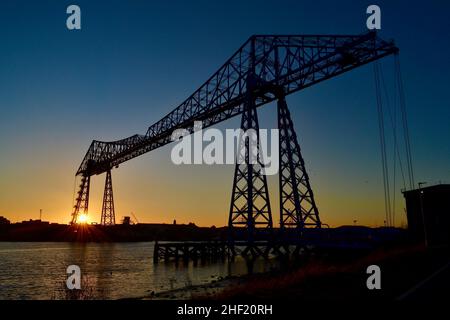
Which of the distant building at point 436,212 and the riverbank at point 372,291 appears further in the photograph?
the distant building at point 436,212

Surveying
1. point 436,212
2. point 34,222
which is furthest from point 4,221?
point 436,212

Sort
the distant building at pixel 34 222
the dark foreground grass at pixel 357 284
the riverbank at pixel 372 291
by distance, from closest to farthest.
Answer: the riverbank at pixel 372 291
the dark foreground grass at pixel 357 284
the distant building at pixel 34 222

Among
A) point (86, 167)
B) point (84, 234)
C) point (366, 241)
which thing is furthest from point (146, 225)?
point (366, 241)

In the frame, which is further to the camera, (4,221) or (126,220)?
(4,221)

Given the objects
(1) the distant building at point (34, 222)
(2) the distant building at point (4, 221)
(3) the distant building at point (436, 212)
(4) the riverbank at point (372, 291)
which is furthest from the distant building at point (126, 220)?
(3) the distant building at point (436, 212)

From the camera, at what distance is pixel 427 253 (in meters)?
14.8

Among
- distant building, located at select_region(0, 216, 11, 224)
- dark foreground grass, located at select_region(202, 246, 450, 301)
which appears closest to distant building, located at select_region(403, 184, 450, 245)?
dark foreground grass, located at select_region(202, 246, 450, 301)

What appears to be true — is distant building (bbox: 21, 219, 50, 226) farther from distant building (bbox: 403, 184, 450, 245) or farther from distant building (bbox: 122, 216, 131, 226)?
distant building (bbox: 403, 184, 450, 245)

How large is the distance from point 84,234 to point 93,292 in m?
72.3

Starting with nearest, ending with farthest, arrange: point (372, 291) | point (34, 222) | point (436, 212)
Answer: point (372, 291), point (436, 212), point (34, 222)

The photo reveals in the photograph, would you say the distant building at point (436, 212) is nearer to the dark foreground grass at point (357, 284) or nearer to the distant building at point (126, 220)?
the dark foreground grass at point (357, 284)

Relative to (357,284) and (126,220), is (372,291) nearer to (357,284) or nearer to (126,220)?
(357,284)

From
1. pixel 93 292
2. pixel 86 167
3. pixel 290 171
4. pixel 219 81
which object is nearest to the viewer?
pixel 93 292
